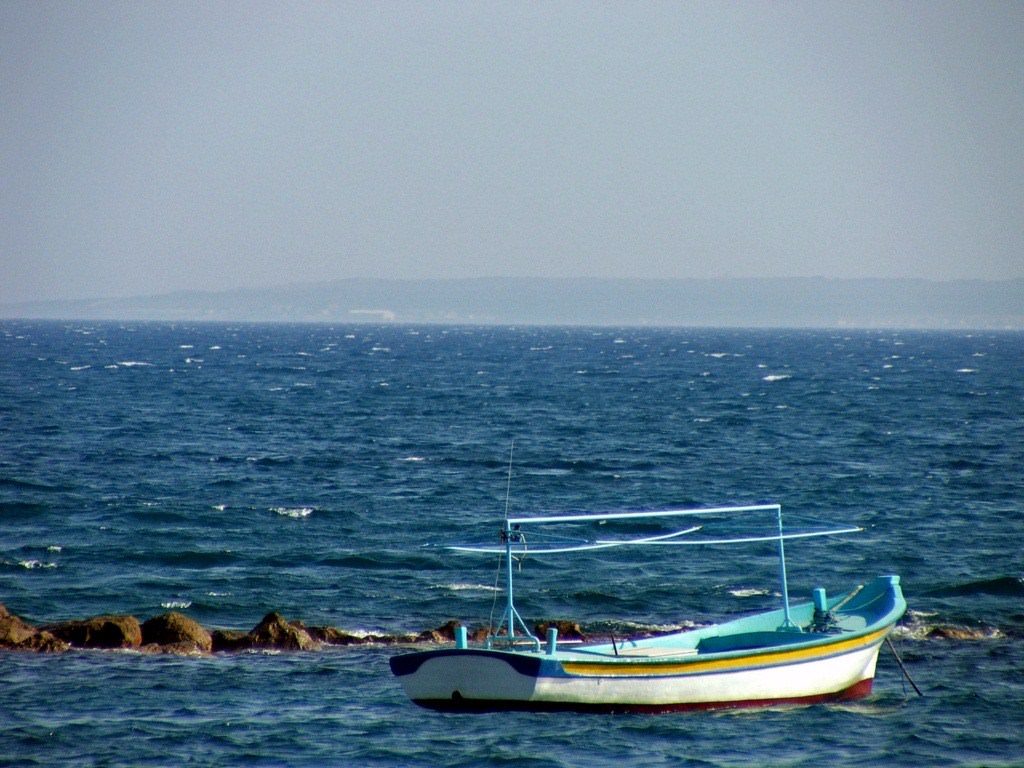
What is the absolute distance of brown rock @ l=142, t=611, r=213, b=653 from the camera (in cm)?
3078

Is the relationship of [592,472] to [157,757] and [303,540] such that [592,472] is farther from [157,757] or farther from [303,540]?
[157,757]

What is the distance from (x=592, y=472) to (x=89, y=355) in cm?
12949

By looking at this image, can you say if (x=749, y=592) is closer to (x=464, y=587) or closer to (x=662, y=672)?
(x=464, y=587)

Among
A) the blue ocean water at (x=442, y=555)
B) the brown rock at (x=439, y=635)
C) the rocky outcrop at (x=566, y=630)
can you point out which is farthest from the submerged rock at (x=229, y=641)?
the rocky outcrop at (x=566, y=630)

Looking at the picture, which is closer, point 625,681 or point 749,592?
point 625,681

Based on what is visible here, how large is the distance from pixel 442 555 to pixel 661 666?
60.6 ft

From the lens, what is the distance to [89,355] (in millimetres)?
179000

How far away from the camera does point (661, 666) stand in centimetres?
2547

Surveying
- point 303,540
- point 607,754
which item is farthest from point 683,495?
point 607,754

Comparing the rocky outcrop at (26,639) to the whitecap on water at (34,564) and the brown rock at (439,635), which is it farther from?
the whitecap on water at (34,564)

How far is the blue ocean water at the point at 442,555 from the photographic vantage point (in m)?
24.9

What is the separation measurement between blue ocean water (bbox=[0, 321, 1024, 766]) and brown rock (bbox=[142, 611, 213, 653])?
100 cm

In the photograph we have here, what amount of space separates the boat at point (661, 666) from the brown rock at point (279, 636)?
19.4ft

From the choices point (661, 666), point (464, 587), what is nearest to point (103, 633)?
point (464, 587)
